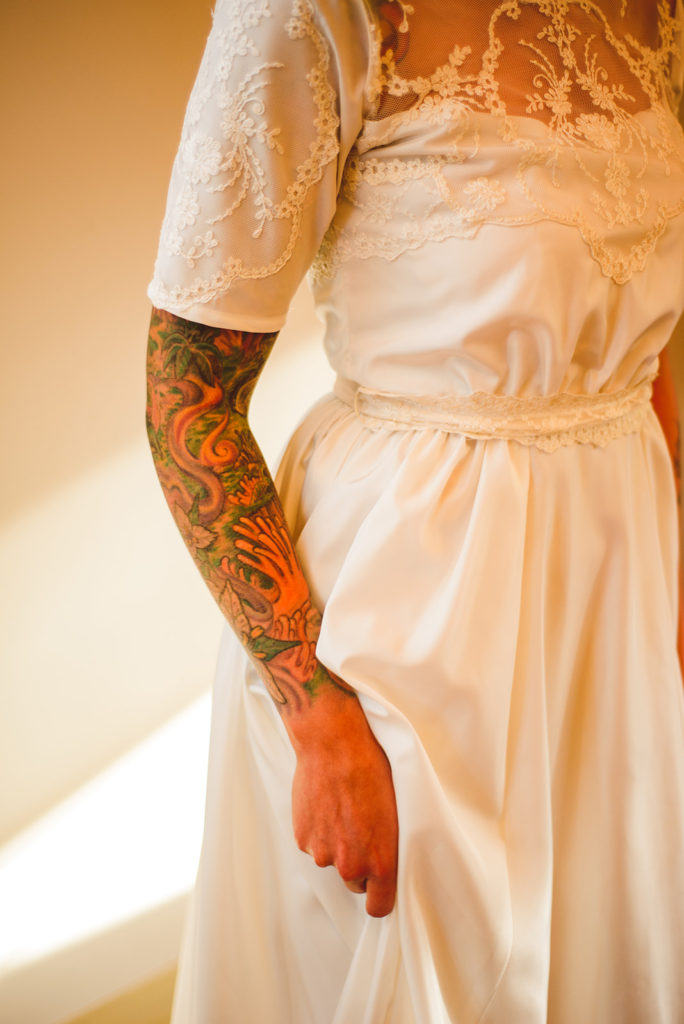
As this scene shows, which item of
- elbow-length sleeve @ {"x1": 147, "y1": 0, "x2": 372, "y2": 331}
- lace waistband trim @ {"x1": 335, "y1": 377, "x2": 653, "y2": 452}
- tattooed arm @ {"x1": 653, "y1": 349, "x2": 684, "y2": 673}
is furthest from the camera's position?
tattooed arm @ {"x1": 653, "y1": 349, "x2": 684, "y2": 673}

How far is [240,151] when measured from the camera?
59 cm

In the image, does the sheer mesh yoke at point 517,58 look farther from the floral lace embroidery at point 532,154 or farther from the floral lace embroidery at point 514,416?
the floral lace embroidery at point 514,416

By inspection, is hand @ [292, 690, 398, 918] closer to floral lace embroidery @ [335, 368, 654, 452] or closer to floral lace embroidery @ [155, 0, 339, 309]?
floral lace embroidery @ [335, 368, 654, 452]

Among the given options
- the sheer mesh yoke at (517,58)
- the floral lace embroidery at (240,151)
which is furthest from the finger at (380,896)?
the sheer mesh yoke at (517,58)

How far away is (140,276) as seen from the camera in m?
1.28

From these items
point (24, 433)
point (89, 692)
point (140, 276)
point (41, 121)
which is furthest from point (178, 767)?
point (41, 121)

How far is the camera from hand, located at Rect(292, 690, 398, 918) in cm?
62

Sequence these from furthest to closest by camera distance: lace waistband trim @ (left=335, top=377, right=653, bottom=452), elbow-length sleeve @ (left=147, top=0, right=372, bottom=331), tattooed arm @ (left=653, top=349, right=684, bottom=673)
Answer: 1. tattooed arm @ (left=653, top=349, right=684, bottom=673)
2. lace waistband trim @ (left=335, top=377, right=653, bottom=452)
3. elbow-length sleeve @ (left=147, top=0, right=372, bottom=331)

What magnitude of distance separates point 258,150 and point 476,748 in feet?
1.74

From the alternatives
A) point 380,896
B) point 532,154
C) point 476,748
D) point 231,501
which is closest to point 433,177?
point 532,154

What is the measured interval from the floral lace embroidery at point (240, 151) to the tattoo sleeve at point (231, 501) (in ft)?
0.22

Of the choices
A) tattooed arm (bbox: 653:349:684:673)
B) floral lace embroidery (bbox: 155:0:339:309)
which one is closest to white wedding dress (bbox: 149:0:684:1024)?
floral lace embroidery (bbox: 155:0:339:309)

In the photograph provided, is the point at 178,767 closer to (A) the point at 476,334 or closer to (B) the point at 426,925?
(B) the point at 426,925

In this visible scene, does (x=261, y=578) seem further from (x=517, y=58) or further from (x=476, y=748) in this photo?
(x=517, y=58)
